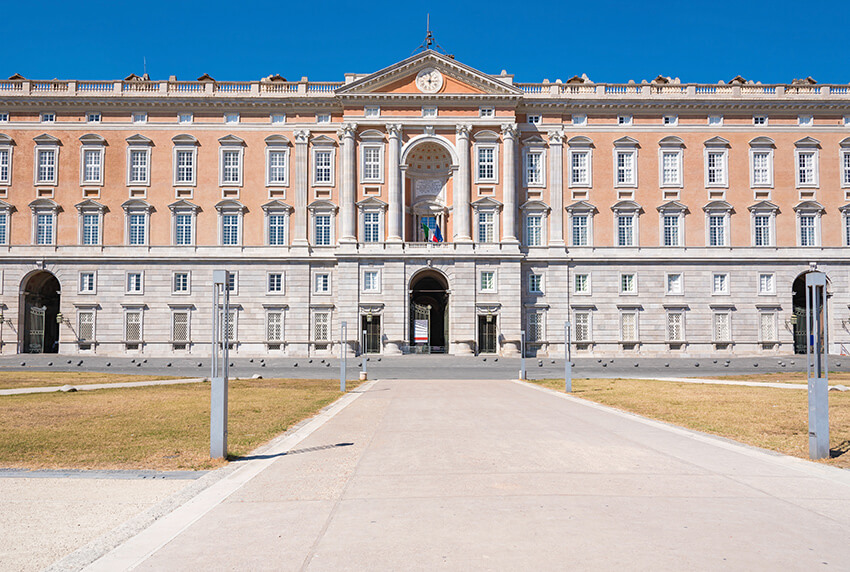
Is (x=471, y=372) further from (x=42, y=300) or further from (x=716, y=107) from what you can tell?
(x=42, y=300)

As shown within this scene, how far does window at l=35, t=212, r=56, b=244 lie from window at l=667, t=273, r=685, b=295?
52597 millimetres

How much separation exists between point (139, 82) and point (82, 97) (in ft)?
15.7

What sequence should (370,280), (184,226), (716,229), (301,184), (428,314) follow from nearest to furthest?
(370,280) < (428,314) < (301,184) < (184,226) < (716,229)

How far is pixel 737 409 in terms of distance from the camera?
19719mm

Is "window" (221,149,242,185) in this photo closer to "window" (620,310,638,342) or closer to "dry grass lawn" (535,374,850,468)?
"window" (620,310,638,342)

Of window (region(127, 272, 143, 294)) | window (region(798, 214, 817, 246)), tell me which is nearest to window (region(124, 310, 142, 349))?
window (region(127, 272, 143, 294))

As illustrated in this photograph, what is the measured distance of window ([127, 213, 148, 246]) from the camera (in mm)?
58656

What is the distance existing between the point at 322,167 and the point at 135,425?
A: 4523 centimetres

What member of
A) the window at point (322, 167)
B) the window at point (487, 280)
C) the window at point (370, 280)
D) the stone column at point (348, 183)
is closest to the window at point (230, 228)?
the window at point (322, 167)

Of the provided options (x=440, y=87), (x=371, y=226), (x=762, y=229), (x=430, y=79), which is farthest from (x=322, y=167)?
(x=762, y=229)

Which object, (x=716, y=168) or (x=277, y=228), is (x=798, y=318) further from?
(x=277, y=228)

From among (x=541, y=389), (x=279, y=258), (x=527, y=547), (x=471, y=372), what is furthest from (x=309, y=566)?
(x=279, y=258)

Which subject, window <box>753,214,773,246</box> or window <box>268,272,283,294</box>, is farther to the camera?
window <box>753,214,773,246</box>

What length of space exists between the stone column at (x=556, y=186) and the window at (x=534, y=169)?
33.7 inches
